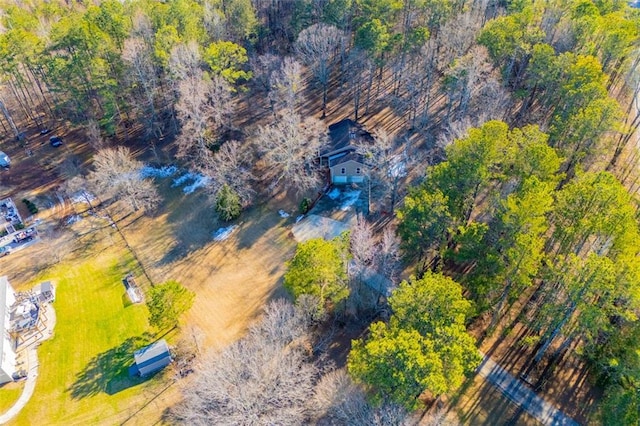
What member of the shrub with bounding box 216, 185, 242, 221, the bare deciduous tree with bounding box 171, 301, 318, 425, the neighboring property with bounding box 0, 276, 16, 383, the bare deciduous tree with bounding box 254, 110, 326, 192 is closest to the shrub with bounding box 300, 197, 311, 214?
the bare deciduous tree with bounding box 254, 110, 326, 192

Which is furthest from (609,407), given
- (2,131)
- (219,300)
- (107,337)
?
(2,131)

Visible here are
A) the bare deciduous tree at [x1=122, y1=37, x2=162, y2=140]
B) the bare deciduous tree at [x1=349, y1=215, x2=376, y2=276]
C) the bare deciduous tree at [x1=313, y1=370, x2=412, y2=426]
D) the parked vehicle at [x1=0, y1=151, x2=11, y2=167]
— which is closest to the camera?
the bare deciduous tree at [x1=313, y1=370, x2=412, y2=426]

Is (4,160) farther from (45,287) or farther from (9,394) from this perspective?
(9,394)

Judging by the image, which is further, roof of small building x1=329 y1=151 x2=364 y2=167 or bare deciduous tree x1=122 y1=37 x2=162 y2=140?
bare deciduous tree x1=122 y1=37 x2=162 y2=140

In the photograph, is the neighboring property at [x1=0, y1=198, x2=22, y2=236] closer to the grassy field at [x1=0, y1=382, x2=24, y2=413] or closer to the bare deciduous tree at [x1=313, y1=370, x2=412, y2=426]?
the grassy field at [x1=0, y1=382, x2=24, y2=413]

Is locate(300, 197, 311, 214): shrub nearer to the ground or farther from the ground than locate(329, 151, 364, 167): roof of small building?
nearer to the ground

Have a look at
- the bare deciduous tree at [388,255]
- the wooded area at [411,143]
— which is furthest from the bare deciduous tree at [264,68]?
the bare deciduous tree at [388,255]
